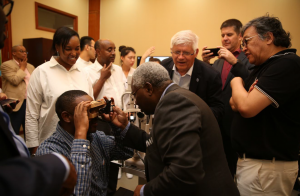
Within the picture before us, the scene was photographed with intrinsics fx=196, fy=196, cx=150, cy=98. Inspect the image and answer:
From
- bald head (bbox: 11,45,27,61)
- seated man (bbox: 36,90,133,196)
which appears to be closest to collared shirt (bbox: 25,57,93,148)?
seated man (bbox: 36,90,133,196)

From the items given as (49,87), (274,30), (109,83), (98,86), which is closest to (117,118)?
(49,87)

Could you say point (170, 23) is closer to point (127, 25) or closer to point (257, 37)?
point (127, 25)

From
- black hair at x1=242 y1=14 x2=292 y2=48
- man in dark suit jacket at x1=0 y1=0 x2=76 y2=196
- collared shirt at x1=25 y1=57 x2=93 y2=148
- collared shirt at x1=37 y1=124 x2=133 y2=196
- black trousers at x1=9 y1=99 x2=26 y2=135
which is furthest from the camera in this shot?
black trousers at x1=9 y1=99 x2=26 y2=135

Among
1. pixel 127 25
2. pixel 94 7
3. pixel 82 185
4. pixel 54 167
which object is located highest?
pixel 94 7

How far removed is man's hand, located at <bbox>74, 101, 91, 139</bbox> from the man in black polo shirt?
0.94 meters

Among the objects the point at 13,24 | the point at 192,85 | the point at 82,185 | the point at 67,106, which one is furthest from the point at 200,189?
the point at 13,24

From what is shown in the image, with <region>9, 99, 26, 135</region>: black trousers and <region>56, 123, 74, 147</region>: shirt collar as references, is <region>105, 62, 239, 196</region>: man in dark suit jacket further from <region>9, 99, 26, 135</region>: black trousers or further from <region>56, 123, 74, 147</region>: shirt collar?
<region>9, 99, 26, 135</region>: black trousers

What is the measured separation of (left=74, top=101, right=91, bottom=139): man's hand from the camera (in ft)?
3.41

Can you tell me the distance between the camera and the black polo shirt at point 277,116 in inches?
45.1

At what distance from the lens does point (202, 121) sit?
942 millimetres

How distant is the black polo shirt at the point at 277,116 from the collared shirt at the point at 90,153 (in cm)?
86

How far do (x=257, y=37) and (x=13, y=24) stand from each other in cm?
496

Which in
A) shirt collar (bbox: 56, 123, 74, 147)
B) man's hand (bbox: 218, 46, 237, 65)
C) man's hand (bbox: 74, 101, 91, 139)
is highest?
man's hand (bbox: 218, 46, 237, 65)

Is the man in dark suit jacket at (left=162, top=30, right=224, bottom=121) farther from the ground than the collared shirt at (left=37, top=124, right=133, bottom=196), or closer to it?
farther from the ground
